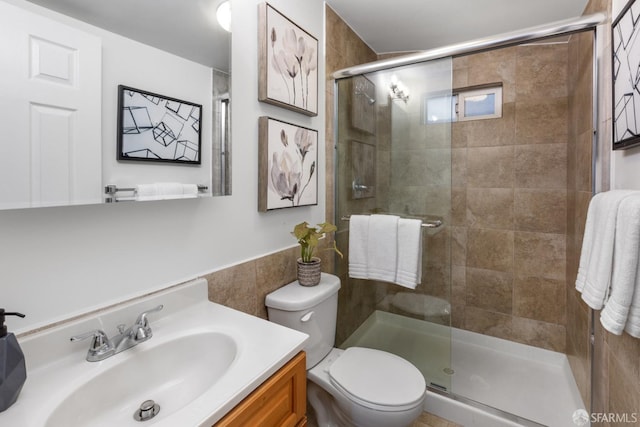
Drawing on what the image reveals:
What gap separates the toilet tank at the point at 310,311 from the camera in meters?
1.36

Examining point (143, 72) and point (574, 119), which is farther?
point (574, 119)

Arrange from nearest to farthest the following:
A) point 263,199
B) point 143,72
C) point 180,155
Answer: point 143,72 → point 180,155 → point 263,199

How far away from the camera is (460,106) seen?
2414mm

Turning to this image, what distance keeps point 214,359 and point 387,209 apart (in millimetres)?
1291

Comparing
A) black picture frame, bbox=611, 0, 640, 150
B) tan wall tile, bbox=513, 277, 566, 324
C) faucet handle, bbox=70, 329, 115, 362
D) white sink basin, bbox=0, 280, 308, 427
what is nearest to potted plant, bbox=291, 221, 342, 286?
white sink basin, bbox=0, 280, 308, 427

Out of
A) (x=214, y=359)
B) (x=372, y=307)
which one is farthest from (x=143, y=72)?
(x=372, y=307)

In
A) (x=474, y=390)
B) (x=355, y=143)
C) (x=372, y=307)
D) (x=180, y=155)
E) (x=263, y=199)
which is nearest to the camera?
(x=180, y=155)

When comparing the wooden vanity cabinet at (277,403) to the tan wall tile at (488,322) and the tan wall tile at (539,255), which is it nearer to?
the tan wall tile at (488,322)

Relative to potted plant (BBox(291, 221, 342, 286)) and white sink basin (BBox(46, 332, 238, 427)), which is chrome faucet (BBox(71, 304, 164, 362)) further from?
potted plant (BBox(291, 221, 342, 286))

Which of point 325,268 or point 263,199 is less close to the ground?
point 263,199

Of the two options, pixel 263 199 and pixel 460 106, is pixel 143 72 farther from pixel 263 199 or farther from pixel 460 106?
pixel 460 106

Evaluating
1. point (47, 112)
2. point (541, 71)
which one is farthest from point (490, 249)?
point (47, 112)

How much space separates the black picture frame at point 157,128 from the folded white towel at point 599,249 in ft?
4.49

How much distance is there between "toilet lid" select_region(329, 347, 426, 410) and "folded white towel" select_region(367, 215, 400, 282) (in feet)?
1.43
